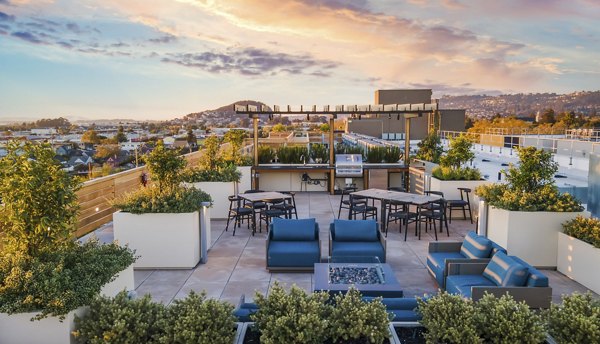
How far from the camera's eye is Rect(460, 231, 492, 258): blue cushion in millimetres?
6352

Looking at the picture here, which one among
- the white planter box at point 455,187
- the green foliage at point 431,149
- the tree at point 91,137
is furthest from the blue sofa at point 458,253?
the tree at point 91,137

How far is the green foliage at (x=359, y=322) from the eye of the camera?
3.73 metres

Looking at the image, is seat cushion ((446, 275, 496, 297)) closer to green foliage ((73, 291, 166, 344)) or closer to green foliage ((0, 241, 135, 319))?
green foliage ((73, 291, 166, 344))

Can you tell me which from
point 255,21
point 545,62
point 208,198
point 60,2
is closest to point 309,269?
point 208,198

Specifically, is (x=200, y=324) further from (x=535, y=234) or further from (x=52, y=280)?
(x=535, y=234)

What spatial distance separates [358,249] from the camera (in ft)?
24.1

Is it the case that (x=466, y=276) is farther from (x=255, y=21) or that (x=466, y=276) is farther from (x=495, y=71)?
(x=495, y=71)

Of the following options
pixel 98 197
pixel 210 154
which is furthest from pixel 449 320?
pixel 210 154

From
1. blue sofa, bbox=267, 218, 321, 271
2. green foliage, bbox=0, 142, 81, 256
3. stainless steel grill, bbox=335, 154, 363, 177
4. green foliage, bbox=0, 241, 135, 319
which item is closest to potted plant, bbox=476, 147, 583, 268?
blue sofa, bbox=267, 218, 321, 271

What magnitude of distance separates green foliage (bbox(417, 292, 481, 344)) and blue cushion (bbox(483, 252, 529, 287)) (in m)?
1.55

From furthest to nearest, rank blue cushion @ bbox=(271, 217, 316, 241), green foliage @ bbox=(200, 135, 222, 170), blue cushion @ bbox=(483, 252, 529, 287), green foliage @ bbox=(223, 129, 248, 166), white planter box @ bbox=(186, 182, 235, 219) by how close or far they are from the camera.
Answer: green foliage @ bbox=(223, 129, 248, 166) < green foliage @ bbox=(200, 135, 222, 170) < white planter box @ bbox=(186, 182, 235, 219) < blue cushion @ bbox=(271, 217, 316, 241) < blue cushion @ bbox=(483, 252, 529, 287)

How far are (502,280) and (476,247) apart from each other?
109 centimetres

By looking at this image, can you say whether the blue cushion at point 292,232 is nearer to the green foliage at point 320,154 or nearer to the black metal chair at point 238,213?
the black metal chair at point 238,213

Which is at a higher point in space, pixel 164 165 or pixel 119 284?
pixel 164 165
